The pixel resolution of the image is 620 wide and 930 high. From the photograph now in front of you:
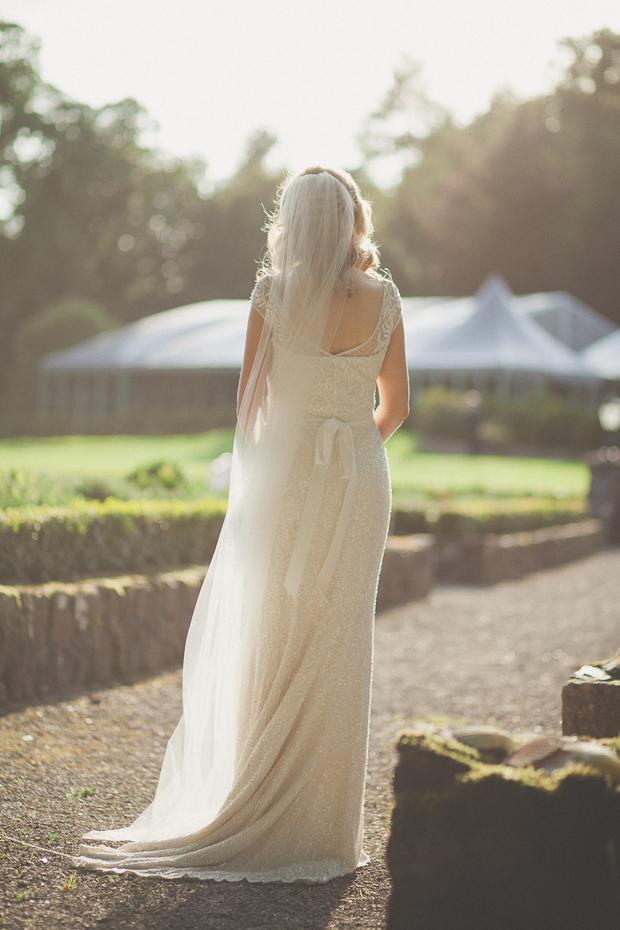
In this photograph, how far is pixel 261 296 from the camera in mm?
3096

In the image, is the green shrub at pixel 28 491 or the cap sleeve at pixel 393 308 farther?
the green shrub at pixel 28 491

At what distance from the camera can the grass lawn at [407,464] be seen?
14.2m

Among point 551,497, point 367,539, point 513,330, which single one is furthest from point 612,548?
point 513,330

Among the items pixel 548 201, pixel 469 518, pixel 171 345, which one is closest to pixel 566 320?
pixel 548 201

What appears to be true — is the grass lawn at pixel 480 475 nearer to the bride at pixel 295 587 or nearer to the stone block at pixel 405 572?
the stone block at pixel 405 572

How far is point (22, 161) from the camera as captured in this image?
145 feet

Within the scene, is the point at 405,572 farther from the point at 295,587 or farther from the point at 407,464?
the point at 407,464

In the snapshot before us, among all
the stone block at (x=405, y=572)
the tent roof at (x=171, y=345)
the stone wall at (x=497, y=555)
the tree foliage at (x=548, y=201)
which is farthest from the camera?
the tree foliage at (x=548, y=201)

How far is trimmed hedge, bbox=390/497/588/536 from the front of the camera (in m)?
9.87

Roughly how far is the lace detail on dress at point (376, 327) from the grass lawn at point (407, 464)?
8.94m

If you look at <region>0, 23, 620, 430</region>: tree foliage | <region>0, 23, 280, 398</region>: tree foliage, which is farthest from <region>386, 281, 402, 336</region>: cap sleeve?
<region>0, 23, 280, 398</region>: tree foliage

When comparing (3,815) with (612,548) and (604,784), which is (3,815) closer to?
(604,784)

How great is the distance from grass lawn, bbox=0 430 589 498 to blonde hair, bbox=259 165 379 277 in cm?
899

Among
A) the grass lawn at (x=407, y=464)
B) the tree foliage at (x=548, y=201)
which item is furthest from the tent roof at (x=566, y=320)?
the grass lawn at (x=407, y=464)
